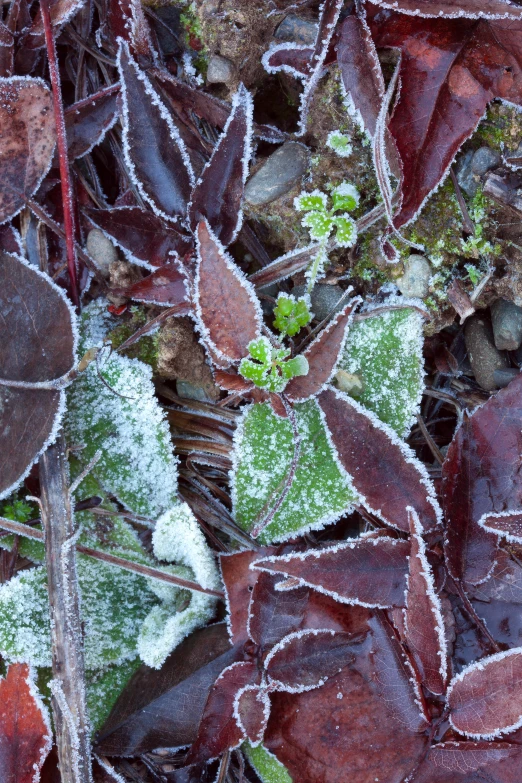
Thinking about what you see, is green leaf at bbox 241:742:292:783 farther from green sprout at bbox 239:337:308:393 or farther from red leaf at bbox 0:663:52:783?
green sprout at bbox 239:337:308:393

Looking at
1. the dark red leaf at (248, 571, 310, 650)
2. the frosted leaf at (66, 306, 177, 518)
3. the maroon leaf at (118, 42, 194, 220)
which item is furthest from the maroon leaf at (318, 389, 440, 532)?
the maroon leaf at (118, 42, 194, 220)

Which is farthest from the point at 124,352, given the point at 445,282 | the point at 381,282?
the point at 445,282

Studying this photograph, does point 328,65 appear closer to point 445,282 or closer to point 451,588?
point 445,282

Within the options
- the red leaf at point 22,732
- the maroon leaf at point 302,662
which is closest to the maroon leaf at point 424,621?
the maroon leaf at point 302,662

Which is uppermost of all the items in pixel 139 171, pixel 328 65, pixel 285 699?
pixel 328 65

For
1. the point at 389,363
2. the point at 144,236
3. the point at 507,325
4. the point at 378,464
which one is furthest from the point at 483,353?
the point at 144,236
